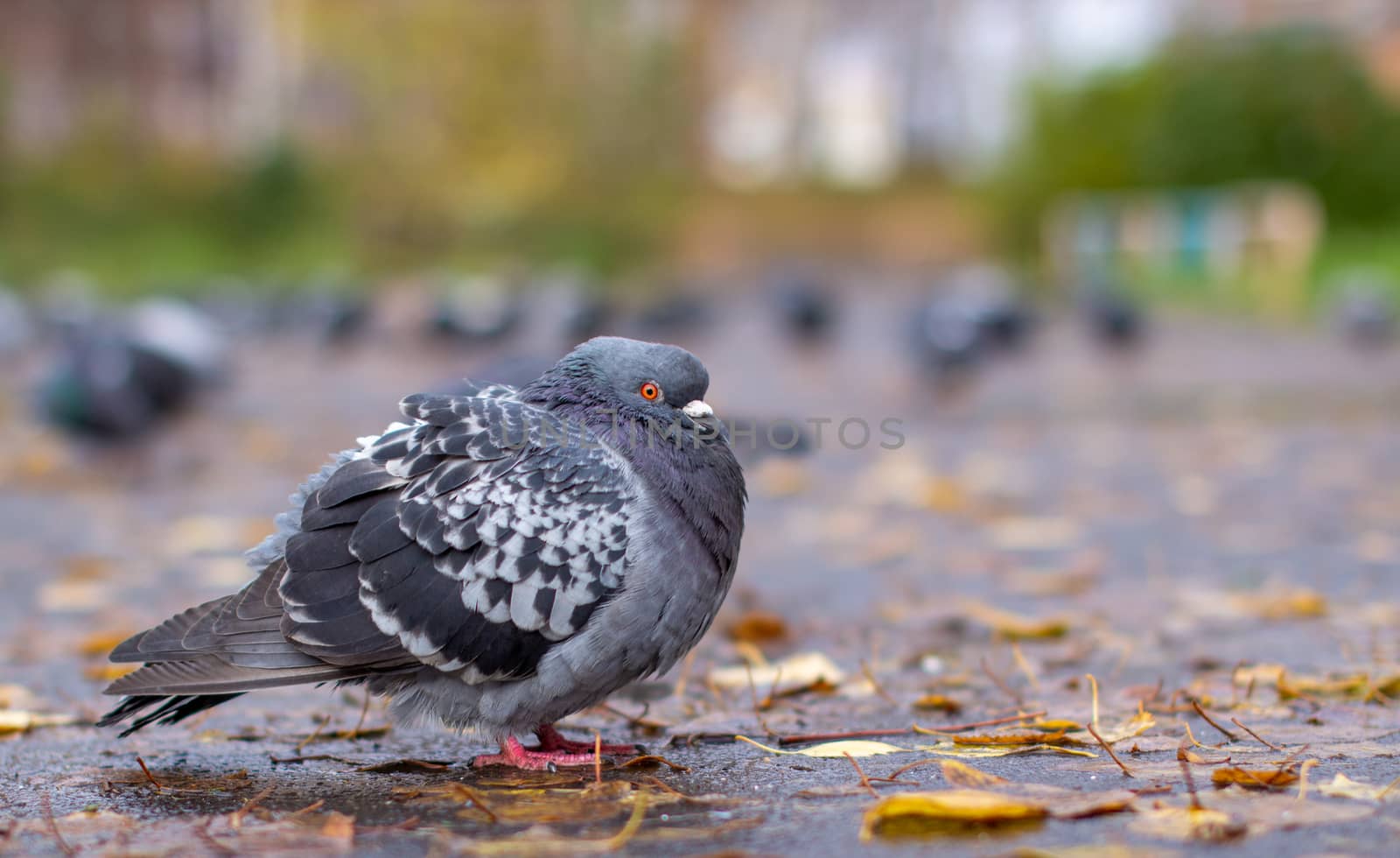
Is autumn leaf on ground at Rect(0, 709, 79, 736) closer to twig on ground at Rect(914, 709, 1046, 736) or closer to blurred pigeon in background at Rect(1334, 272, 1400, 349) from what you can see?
twig on ground at Rect(914, 709, 1046, 736)

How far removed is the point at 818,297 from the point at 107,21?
1086 inches

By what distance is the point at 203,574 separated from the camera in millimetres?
5449

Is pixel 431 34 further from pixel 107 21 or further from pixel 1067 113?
pixel 1067 113

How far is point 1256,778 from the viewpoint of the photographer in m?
2.42

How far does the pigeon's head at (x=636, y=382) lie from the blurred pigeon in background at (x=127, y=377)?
18.9ft

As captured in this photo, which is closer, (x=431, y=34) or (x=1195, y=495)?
(x=1195, y=495)

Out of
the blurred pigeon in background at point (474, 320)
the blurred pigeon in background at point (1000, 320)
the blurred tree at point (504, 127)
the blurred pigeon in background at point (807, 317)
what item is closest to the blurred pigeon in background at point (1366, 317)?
the blurred pigeon in background at point (1000, 320)

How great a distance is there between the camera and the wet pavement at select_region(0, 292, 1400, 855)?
236cm

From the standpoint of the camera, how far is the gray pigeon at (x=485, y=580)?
2.67m

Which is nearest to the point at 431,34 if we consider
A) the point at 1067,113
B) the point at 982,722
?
the point at 1067,113

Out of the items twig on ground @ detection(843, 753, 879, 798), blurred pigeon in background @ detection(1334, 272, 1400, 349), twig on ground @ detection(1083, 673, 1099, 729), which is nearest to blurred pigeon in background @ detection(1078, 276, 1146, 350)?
blurred pigeon in background @ detection(1334, 272, 1400, 349)

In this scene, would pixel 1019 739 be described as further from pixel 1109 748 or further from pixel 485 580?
pixel 485 580

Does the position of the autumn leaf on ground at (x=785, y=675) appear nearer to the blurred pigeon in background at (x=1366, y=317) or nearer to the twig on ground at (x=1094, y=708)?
the twig on ground at (x=1094, y=708)

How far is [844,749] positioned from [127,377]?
22.0 feet
